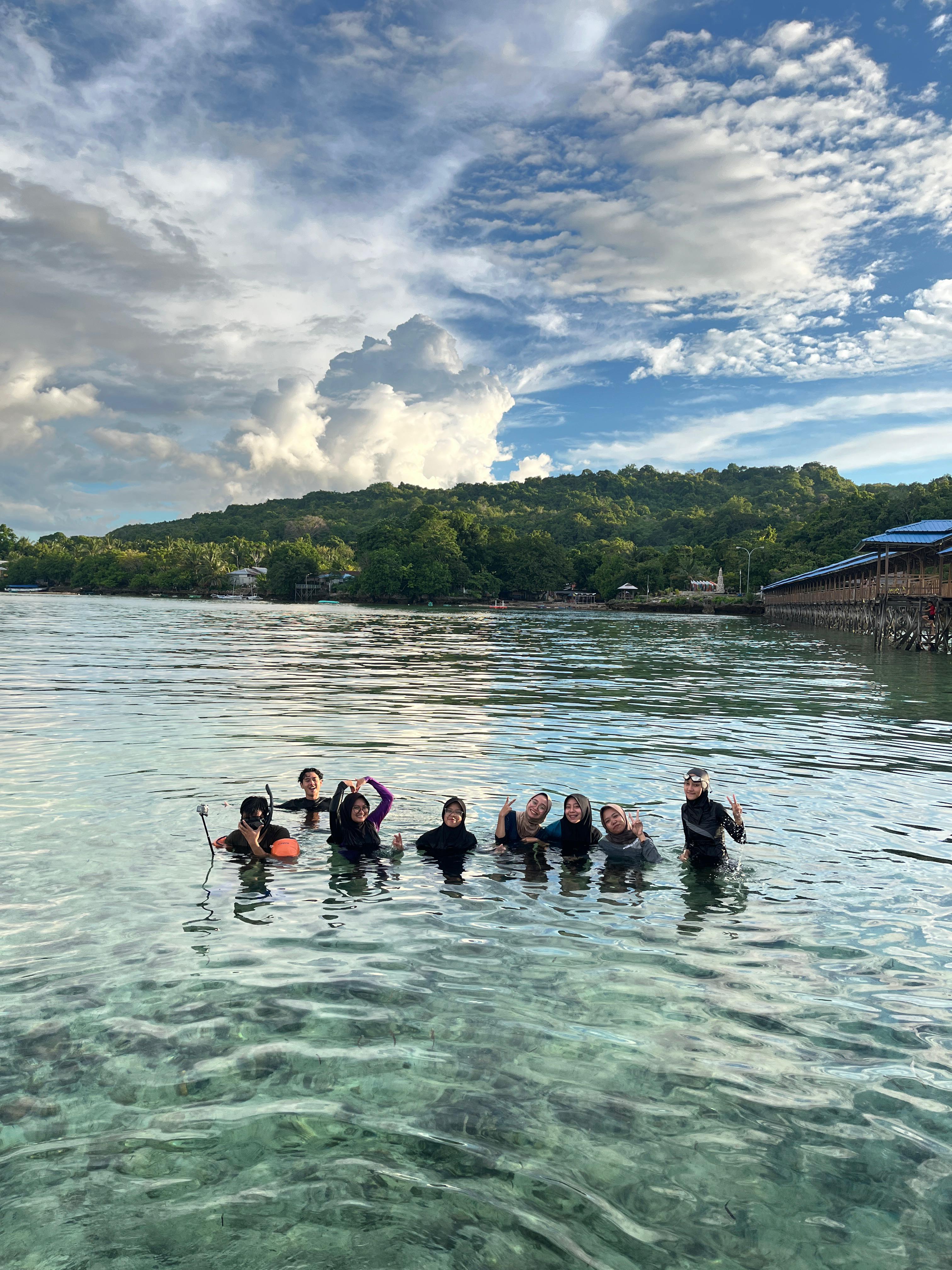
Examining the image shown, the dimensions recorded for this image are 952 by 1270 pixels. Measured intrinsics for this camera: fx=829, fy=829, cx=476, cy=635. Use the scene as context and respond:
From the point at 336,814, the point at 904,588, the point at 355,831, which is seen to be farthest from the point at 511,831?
the point at 904,588

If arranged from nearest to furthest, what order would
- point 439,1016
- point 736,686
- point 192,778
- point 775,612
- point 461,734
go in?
point 439,1016 < point 192,778 < point 461,734 < point 736,686 < point 775,612

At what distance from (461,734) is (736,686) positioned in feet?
49.6

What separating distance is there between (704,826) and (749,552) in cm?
12557

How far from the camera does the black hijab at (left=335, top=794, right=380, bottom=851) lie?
32.4 ft

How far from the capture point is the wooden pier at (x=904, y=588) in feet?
162

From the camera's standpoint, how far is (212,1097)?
520 centimetres

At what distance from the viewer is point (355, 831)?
999cm

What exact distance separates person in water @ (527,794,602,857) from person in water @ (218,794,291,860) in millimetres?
3127

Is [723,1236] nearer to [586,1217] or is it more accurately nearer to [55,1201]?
[586,1217]

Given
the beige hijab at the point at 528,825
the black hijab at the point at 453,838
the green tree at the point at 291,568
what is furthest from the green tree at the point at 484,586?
the black hijab at the point at 453,838

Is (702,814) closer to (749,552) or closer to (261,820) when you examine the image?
(261,820)

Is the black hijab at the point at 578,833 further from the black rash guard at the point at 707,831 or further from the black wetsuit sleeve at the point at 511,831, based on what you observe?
the black rash guard at the point at 707,831

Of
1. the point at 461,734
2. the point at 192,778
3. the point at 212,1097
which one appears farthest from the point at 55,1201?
the point at 461,734

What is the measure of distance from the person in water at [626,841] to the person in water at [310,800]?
153 inches
